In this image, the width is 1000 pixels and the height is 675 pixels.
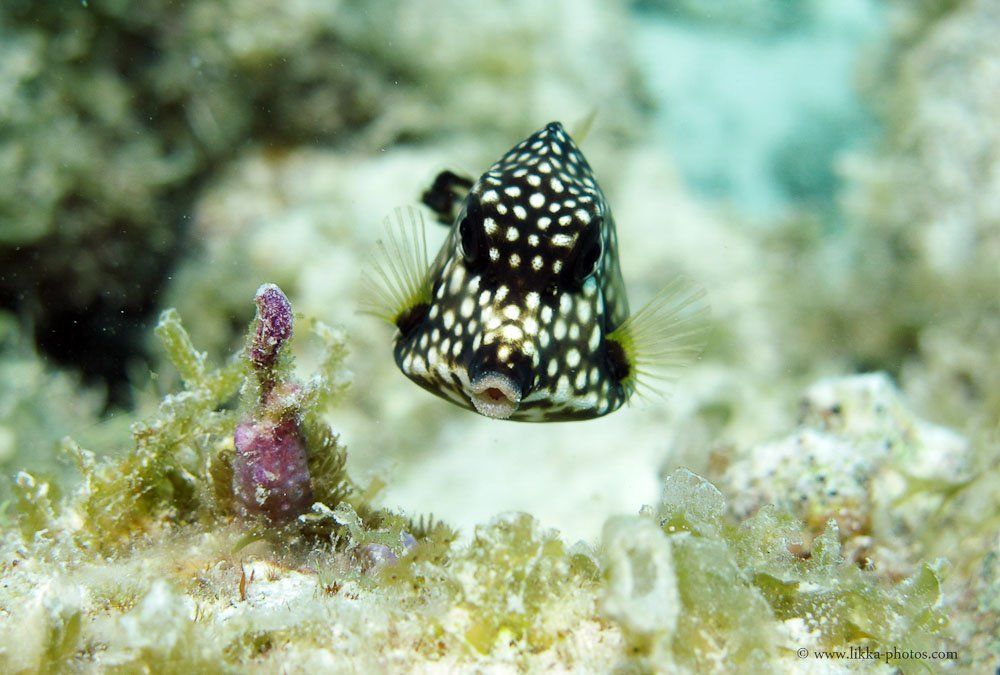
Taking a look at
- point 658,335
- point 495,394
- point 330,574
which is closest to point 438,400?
point 658,335

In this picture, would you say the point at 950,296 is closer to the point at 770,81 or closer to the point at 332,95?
the point at 332,95

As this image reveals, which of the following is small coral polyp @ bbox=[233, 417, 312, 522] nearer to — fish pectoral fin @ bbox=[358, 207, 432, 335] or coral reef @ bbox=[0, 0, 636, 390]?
fish pectoral fin @ bbox=[358, 207, 432, 335]

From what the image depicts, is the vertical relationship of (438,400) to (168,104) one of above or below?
below

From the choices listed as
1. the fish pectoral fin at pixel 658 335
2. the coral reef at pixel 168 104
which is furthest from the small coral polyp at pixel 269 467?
the coral reef at pixel 168 104

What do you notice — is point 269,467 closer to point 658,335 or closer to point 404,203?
point 658,335

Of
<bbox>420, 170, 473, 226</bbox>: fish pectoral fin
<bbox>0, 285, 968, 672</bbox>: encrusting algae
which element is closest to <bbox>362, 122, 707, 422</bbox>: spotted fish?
<bbox>0, 285, 968, 672</bbox>: encrusting algae

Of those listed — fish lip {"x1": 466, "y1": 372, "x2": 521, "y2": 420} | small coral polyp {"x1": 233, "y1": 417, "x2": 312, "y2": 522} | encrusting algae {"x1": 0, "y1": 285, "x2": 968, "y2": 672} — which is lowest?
encrusting algae {"x1": 0, "y1": 285, "x2": 968, "y2": 672}

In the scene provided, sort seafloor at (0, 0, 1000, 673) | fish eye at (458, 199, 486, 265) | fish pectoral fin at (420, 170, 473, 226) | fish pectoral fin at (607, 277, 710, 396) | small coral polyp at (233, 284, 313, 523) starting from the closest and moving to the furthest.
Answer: seafloor at (0, 0, 1000, 673) → small coral polyp at (233, 284, 313, 523) → fish eye at (458, 199, 486, 265) → fish pectoral fin at (607, 277, 710, 396) → fish pectoral fin at (420, 170, 473, 226)
